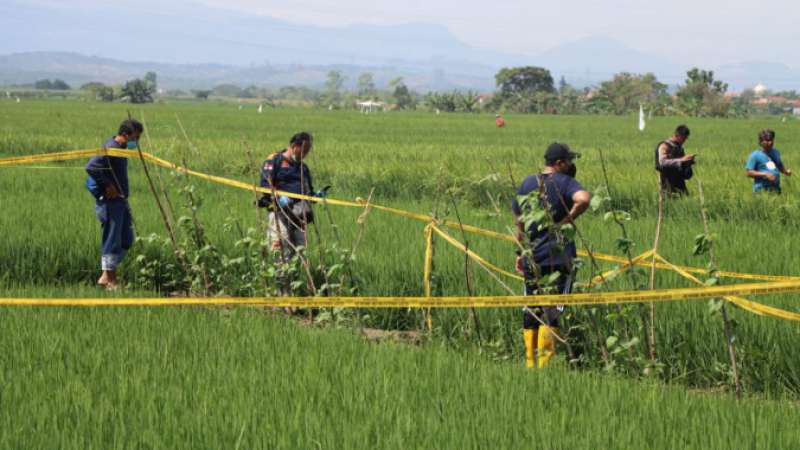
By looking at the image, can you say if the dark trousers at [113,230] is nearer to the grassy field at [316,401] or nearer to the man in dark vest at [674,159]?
the grassy field at [316,401]

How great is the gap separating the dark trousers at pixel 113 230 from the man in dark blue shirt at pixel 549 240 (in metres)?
3.87

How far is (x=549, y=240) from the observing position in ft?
18.9

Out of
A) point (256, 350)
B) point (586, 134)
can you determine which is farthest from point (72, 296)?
point (586, 134)

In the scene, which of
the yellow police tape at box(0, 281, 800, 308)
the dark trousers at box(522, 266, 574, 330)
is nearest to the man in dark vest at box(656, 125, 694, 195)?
the dark trousers at box(522, 266, 574, 330)

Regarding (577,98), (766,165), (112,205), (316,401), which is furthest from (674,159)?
(577,98)

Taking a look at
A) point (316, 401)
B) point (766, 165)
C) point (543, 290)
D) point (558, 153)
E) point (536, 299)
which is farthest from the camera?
point (766, 165)

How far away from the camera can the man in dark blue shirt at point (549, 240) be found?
563 cm

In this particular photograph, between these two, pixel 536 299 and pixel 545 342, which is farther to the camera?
pixel 545 342

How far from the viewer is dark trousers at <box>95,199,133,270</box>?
838 centimetres

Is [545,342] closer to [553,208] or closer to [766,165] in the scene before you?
[553,208]

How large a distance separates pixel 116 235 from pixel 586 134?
3073 cm

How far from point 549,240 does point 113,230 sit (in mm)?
4235

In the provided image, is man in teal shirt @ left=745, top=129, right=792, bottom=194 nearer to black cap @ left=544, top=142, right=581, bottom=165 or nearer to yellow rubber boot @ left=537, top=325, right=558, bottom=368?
black cap @ left=544, top=142, right=581, bottom=165

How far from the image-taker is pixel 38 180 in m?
14.1
